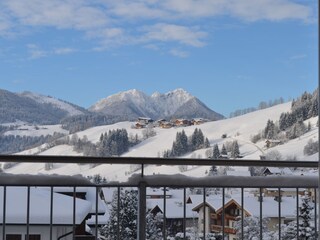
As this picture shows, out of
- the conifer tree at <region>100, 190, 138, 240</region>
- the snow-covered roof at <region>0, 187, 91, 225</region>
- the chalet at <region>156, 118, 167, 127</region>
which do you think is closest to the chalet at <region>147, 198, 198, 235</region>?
the conifer tree at <region>100, 190, 138, 240</region>

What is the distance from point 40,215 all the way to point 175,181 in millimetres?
793

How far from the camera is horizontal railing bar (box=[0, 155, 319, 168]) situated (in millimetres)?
2664

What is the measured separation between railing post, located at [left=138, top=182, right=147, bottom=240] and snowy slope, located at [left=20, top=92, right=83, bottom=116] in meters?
3.48

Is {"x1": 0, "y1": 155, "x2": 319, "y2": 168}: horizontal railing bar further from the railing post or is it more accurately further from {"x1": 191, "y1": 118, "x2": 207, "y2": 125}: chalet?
{"x1": 191, "y1": 118, "x2": 207, "y2": 125}: chalet

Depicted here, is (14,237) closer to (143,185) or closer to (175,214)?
(143,185)

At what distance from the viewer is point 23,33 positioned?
1061cm

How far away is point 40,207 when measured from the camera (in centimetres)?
299

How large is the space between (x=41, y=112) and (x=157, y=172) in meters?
3.09

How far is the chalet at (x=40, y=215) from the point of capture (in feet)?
9.61

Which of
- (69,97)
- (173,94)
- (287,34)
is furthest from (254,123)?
(287,34)

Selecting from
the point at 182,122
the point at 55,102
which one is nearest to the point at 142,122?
the point at 182,122

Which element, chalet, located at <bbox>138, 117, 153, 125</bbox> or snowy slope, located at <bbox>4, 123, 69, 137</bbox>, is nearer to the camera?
chalet, located at <bbox>138, 117, 153, 125</bbox>

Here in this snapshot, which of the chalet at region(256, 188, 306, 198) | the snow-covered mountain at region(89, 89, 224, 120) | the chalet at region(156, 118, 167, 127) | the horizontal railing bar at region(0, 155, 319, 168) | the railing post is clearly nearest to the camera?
the horizontal railing bar at region(0, 155, 319, 168)

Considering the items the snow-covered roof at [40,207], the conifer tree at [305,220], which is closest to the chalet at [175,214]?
the snow-covered roof at [40,207]
